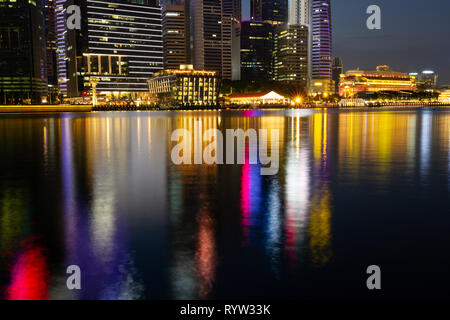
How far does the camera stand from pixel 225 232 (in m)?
9.20

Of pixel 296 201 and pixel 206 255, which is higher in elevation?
pixel 296 201

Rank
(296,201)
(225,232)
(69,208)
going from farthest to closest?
(296,201)
(69,208)
(225,232)

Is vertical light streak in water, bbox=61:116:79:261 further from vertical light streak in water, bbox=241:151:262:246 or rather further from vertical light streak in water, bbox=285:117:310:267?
vertical light streak in water, bbox=285:117:310:267

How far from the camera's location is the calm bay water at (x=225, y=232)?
6.69 metres

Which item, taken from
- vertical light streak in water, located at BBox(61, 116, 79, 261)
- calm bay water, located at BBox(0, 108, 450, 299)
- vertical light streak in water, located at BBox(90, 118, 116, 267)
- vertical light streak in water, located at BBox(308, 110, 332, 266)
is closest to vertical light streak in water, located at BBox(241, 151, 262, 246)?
calm bay water, located at BBox(0, 108, 450, 299)

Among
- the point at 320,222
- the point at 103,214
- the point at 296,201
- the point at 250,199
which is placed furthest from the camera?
the point at 250,199

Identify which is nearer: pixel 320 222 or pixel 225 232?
pixel 225 232

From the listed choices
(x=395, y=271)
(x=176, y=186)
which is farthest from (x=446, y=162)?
(x=395, y=271)

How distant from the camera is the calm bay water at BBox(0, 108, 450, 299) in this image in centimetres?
669

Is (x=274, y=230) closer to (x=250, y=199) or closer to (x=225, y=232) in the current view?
(x=225, y=232)

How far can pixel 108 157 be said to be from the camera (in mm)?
23094

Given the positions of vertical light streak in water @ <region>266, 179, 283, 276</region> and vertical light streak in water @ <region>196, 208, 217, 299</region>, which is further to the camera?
vertical light streak in water @ <region>266, 179, 283, 276</region>

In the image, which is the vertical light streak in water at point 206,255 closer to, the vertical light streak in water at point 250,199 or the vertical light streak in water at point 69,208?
the vertical light streak in water at point 250,199

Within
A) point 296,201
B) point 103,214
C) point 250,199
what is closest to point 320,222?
point 296,201
